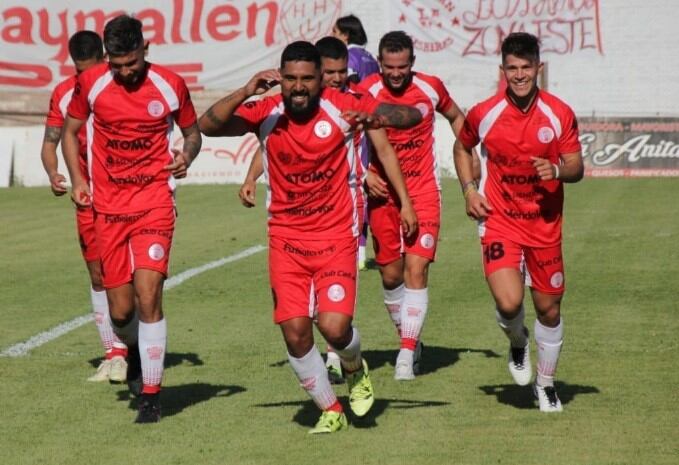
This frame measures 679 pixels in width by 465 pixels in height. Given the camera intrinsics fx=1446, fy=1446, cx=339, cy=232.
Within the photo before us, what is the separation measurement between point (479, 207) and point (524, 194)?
0.91 feet

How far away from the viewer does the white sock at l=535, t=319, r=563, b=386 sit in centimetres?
863

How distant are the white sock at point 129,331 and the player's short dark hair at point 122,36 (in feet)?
5.82

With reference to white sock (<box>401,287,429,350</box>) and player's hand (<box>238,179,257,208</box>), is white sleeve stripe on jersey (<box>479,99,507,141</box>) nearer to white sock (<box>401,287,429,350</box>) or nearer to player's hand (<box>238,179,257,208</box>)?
player's hand (<box>238,179,257,208</box>)

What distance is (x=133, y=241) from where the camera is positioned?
340 inches

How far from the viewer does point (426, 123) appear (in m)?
10.5

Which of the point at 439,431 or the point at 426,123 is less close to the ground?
the point at 426,123

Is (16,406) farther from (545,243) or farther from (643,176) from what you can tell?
(643,176)

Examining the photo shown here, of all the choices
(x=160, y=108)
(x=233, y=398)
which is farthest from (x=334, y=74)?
(x=233, y=398)

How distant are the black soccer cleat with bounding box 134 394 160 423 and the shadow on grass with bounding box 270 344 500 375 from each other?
77.2 inches

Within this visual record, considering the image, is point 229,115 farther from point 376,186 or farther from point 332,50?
point 376,186

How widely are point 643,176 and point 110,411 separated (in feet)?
76.1

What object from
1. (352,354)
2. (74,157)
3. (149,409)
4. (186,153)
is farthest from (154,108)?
(352,354)

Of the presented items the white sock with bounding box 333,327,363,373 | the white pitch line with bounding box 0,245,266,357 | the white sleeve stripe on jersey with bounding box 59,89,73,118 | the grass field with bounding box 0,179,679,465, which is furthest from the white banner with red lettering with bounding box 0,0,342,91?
the white sock with bounding box 333,327,363,373

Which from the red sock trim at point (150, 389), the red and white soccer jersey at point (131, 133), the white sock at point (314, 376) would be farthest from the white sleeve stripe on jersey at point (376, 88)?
the red sock trim at point (150, 389)
